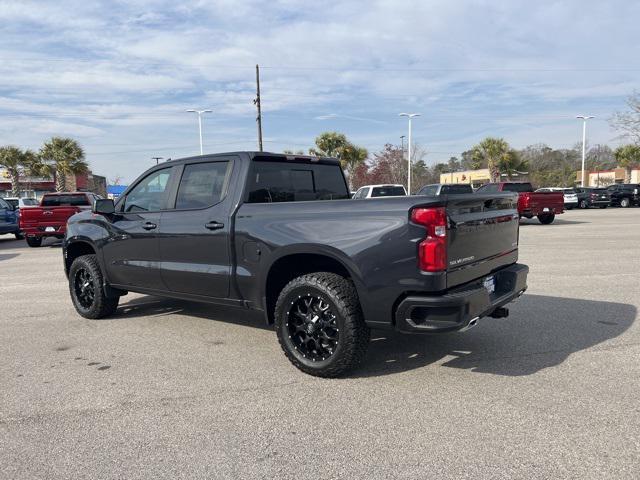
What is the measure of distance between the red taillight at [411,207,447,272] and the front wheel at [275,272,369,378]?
686mm

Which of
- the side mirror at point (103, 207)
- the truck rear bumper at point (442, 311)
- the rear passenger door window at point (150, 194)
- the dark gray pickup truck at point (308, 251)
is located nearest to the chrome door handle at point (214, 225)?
the dark gray pickup truck at point (308, 251)

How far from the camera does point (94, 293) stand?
6.06m

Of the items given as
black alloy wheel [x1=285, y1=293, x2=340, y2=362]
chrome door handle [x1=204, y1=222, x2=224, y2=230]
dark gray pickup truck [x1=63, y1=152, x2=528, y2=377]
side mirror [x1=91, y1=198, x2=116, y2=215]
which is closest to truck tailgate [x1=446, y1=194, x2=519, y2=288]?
dark gray pickup truck [x1=63, y1=152, x2=528, y2=377]

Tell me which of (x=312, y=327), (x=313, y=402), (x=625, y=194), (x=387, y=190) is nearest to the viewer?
(x=313, y=402)

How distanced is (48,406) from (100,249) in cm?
261

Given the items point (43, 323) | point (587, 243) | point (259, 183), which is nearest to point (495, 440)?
point (259, 183)

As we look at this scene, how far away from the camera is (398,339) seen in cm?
502

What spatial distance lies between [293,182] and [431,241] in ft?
6.63

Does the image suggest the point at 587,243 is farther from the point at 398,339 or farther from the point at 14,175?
the point at 14,175

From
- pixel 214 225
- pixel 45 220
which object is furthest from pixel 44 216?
pixel 214 225

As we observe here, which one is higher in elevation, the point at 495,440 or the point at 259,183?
the point at 259,183

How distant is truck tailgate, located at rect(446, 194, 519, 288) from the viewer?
12.0 ft

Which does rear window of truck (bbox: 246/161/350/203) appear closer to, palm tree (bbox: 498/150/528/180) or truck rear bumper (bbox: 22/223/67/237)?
truck rear bumper (bbox: 22/223/67/237)

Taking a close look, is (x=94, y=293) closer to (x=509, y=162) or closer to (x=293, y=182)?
(x=293, y=182)
